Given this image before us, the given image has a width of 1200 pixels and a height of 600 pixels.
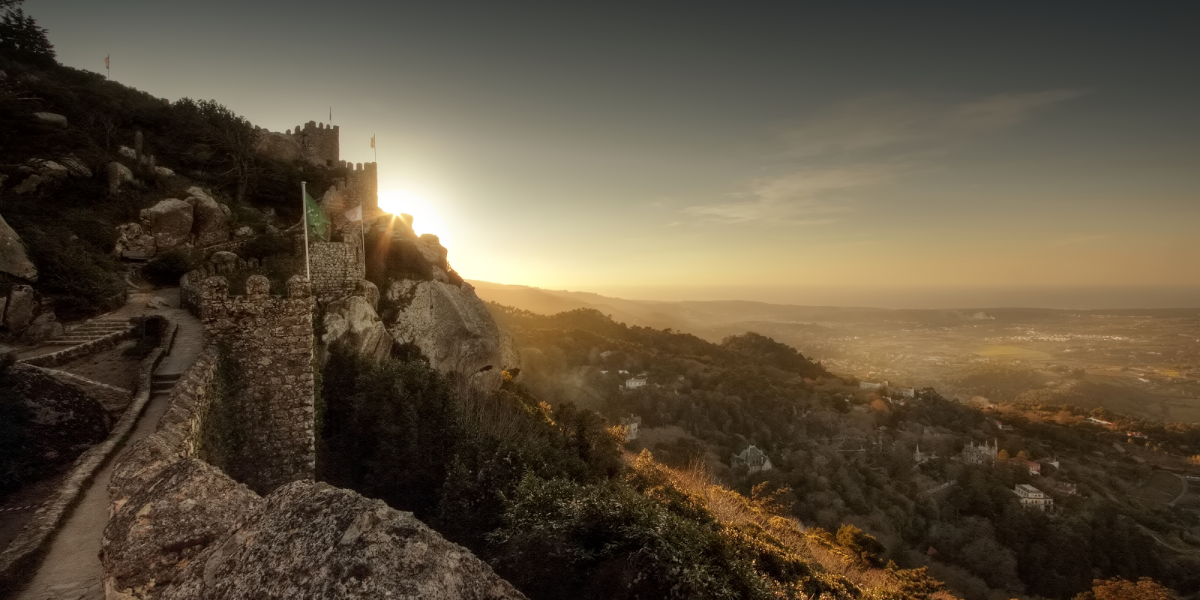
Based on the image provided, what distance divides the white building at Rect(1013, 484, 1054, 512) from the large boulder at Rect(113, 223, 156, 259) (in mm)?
51618

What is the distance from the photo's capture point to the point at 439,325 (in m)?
20.9

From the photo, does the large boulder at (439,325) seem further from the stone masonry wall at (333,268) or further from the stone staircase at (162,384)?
the stone staircase at (162,384)

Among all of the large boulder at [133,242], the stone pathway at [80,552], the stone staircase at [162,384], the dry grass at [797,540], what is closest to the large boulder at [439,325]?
the large boulder at [133,242]

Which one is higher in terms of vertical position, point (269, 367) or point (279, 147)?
point (279, 147)

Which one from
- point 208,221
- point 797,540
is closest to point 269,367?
point 208,221

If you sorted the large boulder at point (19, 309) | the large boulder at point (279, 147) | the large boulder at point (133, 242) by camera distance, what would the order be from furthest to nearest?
the large boulder at point (279, 147)
the large boulder at point (133, 242)
the large boulder at point (19, 309)

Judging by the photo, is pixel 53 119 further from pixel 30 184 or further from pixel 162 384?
pixel 162 384

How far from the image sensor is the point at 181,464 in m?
4.95

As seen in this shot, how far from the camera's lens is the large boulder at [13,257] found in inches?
453

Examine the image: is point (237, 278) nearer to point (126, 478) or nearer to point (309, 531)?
point (126, 478)

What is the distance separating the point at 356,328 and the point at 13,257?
8.07m

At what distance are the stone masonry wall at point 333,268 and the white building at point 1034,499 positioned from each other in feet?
145

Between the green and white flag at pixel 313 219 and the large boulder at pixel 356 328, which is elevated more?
the green and white flag at pixel 313 219

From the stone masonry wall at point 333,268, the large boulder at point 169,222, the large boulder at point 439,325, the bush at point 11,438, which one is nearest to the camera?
the bush at point 11,438
